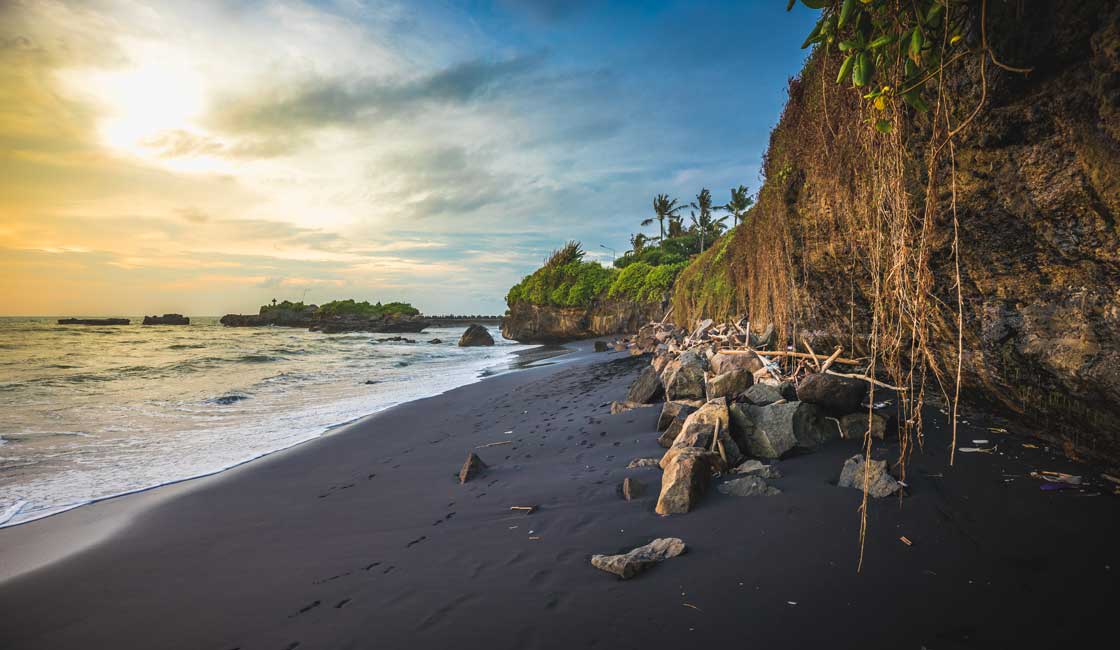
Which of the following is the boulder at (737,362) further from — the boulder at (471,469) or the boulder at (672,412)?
the boulder at (471,469)

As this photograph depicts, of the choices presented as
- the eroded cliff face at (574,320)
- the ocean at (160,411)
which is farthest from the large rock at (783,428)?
the eroded cliff face at (574,320)

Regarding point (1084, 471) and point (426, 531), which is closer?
point (1084, 471)

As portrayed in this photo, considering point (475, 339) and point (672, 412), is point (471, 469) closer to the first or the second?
point (672, 412)

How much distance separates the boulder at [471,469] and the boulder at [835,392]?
3.80 metres

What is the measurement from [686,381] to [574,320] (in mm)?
24755

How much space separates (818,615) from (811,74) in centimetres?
632

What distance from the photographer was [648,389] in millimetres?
7215

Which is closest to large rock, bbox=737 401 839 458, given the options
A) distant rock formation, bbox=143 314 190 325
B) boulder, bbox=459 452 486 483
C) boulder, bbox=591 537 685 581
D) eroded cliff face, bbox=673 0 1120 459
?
eroded cliff face, bbox=673 0 1120 459

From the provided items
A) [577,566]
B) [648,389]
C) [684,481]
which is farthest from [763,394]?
A: [577,566]

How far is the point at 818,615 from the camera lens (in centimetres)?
220

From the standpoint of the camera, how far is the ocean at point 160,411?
20.0ft

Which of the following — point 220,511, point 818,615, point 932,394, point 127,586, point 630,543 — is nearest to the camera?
point 818,615

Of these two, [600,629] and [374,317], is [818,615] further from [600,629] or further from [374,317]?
[374,317]

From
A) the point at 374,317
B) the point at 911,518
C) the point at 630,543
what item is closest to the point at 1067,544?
the point at 911,518
